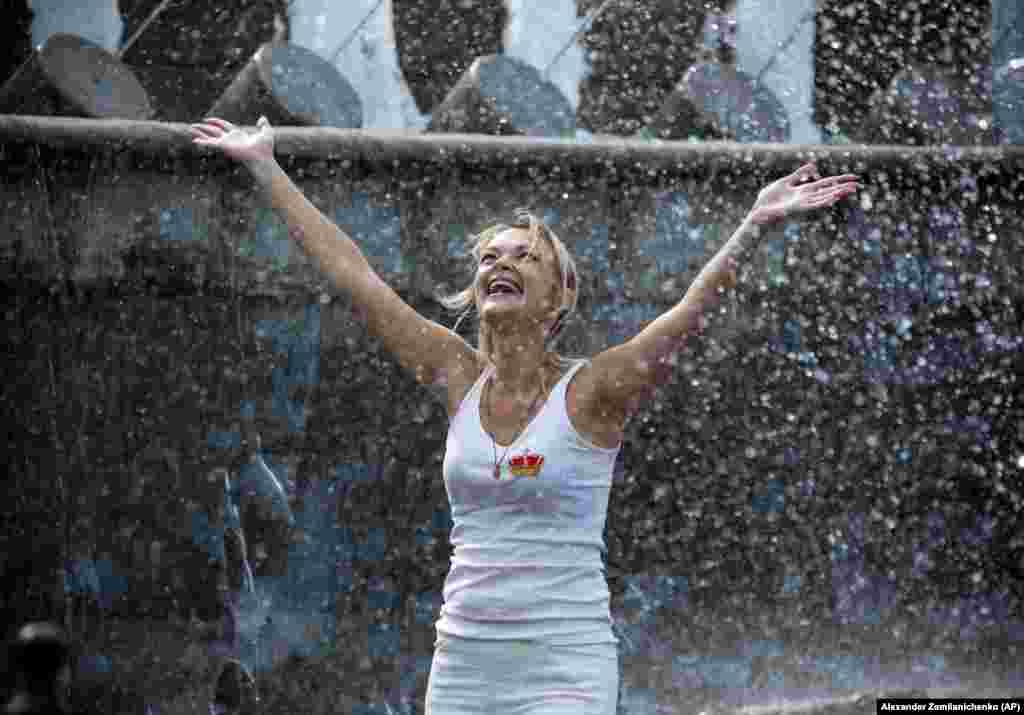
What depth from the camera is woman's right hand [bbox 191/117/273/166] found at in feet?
12.1

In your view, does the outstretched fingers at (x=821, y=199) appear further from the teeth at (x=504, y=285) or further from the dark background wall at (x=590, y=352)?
the dark background wall at (x=590, y=352)

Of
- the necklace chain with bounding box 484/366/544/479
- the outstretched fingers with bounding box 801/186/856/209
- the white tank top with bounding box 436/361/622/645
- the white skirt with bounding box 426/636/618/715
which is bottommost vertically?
the white skirt with bounding box 426/636/618/715

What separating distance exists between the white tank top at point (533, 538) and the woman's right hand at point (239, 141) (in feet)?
3.55

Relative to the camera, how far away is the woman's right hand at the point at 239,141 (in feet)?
12.1

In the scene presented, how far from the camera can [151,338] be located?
714 cm

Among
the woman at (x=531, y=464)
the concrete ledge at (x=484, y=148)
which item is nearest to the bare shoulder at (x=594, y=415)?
the woman at (x=531, y=464)

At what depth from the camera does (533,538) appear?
292cm

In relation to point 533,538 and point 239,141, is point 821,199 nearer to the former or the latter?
point 533,538

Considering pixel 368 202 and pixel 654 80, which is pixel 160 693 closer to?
pixel 368 202

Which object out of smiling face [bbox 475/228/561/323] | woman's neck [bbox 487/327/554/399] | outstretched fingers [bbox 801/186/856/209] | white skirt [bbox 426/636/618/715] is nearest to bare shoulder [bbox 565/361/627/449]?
woman's neck [bbox 487/327/554/399]

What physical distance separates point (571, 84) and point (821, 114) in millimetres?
1751

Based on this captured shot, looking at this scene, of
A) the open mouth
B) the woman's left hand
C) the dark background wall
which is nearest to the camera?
the woman's left hand

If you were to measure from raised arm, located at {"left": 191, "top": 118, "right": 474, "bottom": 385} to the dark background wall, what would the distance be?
3416 mm

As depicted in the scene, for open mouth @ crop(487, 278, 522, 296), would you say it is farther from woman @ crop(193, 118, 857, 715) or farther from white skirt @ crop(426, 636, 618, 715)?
white skirt @ crop(426, 636, 618, 715)
